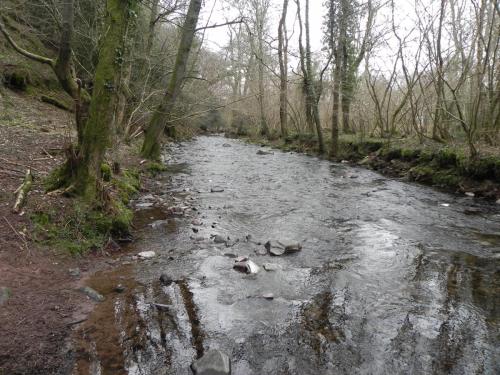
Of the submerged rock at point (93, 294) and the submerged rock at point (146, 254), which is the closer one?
the submerged rock at point (93, 294)

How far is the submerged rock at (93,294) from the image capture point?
378 centimetres

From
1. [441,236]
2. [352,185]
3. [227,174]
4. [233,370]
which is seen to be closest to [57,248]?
[233,370]

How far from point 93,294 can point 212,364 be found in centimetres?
170

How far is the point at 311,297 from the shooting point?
415 centimetres

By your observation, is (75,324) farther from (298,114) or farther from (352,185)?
(298,114)

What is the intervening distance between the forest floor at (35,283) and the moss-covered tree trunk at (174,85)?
17.4 ft

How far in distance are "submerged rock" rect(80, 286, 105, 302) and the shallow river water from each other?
0.10 m

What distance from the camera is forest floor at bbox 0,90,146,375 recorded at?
2846 millimetres

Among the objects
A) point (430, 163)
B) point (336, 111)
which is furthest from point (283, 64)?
point (430, 163)

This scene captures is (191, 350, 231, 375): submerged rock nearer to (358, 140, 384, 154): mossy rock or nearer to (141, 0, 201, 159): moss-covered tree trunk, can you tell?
(141, 0, 201, 159): moss-covered tree trunk

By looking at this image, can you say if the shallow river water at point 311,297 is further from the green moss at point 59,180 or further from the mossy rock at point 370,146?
the mossy rock at point 370,146

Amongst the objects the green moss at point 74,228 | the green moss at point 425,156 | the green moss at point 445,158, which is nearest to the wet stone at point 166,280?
the green moss at point 74,228

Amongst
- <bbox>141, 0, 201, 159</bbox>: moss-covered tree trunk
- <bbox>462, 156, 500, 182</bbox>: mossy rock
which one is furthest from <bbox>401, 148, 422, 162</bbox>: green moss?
<bbox>141, 0, 201, 159</bbox>: moss-covered tree trunk

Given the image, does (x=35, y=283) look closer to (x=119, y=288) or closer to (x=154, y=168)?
(x=119, y=288)
